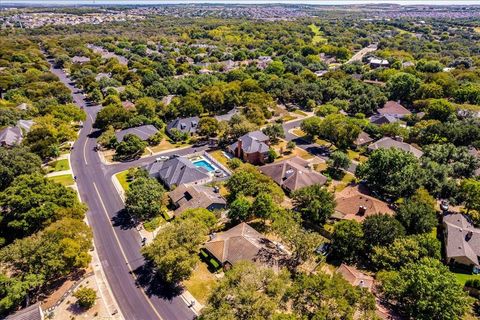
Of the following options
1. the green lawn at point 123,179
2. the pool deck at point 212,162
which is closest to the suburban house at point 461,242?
the pool deck at point 212,162

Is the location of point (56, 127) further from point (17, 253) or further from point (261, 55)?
point (261, 55)

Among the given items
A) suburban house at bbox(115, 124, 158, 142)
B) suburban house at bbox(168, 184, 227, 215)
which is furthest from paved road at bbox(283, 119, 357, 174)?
suburban house at bbox(115, 124, 158, 142)

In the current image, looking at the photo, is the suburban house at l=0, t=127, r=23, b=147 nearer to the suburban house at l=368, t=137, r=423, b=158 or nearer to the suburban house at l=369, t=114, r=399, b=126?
the suburban house at l=368, t=137, r=423, b=158

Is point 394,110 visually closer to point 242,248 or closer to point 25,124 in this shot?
point 242,248

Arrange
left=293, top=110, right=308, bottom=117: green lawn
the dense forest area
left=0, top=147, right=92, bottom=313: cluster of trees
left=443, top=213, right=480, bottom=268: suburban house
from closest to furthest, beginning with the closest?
the dense forest area, left=0, top=147, right=92, bottom=313: cluster of trees, left=443, top=213, right=480, bottom=268: suburban house, left=293, top=110, right=308, bottom=117: green lawn

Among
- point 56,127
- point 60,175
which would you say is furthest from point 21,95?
point 60,175

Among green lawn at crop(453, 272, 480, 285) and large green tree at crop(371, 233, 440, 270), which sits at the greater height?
large green tree at crop(371, 233, 440, 270)

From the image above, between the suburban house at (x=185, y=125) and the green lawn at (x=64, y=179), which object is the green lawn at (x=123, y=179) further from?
the suburban house at (x=185, y=125)
